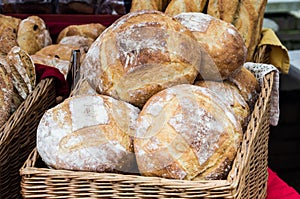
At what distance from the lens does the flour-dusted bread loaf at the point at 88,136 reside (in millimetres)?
1176

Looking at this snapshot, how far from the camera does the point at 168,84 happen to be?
1.29 metres

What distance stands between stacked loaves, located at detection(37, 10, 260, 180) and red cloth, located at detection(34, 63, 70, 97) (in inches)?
12.2

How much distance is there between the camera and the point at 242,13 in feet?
6.15

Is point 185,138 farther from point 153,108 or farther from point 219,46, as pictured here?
point 219,46

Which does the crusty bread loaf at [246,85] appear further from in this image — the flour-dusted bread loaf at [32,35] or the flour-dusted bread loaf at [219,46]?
the flour-dusted bread loaf at [32,35]

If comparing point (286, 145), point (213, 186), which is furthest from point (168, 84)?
point (286, 145)

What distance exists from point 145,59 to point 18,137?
0.48 meters

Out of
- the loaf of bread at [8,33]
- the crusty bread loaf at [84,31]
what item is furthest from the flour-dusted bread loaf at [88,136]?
the crusty bread loaf at [84,31]

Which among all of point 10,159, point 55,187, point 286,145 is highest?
point 55,187

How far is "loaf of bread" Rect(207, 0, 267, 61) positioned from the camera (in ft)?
6.04

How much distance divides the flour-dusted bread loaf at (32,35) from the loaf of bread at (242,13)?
2.70 feet

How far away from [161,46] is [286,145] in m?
2.40

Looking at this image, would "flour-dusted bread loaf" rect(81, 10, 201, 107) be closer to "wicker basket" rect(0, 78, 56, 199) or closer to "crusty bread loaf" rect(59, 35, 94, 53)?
"wicker basket" rect(0, 78, 56, 199)

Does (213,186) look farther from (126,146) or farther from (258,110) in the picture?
(258,110)
